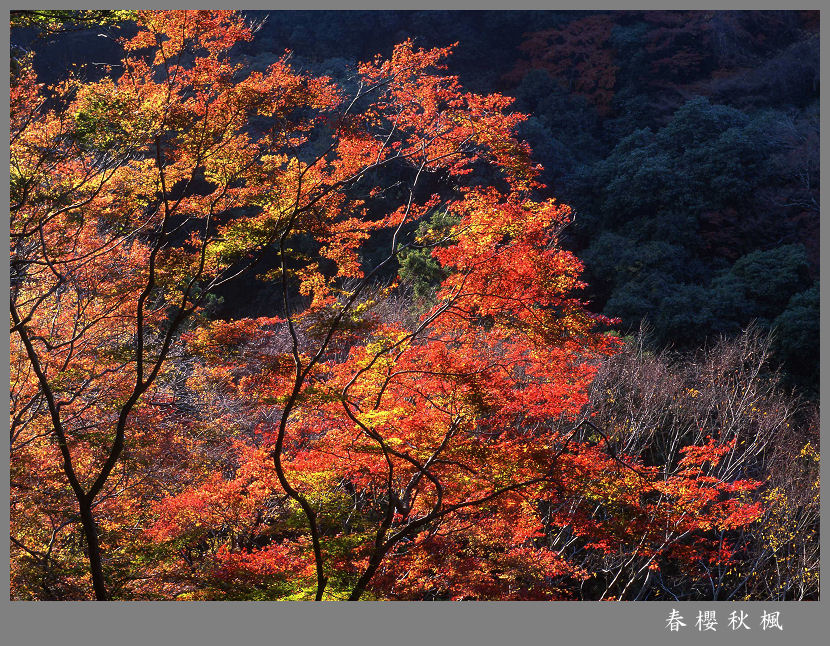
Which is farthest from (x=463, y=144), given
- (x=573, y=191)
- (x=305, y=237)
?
(x=573, y=191)

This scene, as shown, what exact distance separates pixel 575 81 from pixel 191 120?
19.8m

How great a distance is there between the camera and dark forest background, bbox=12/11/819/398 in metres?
A: 16.7

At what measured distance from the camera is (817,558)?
36.8 feet

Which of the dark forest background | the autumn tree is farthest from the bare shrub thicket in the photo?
the autumn tree

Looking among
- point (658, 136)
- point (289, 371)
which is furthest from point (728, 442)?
point (658, 136)

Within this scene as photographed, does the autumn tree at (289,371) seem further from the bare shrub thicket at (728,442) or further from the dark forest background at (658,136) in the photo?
the dark forest background at (658,136)

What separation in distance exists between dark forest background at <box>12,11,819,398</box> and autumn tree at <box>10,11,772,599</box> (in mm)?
7481

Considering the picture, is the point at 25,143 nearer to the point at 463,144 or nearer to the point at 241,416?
the point at 463,144

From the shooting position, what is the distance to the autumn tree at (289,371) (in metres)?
7.37

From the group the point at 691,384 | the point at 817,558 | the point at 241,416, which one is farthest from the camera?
the point at 691,384

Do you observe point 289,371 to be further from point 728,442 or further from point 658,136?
point 658,136

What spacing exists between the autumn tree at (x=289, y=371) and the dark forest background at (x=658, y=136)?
24.5ft

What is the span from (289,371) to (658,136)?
53.6 ft

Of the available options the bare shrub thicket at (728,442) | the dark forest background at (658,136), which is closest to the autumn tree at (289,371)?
the bare shrub thicket at (728,442)
